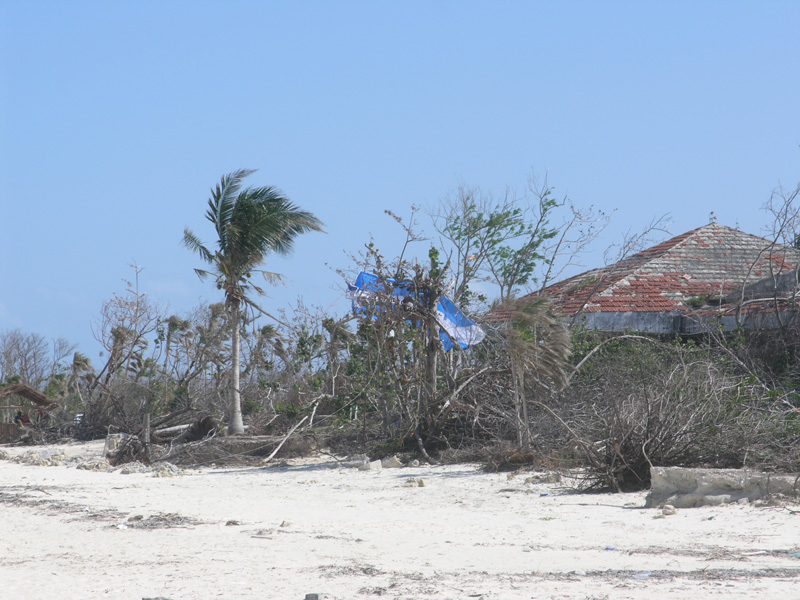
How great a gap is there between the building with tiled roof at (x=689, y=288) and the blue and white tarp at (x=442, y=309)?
228cm

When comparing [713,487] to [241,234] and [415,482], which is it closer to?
[415,482]

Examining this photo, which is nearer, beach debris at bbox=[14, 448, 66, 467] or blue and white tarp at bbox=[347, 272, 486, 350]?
blue and white tarp at bbox=[347, 272, 486, 350]

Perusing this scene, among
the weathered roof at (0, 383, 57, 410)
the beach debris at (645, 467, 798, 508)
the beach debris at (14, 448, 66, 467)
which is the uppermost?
the weathered roof at (0, 383, 57, 410)

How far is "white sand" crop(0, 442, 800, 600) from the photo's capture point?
4969mm

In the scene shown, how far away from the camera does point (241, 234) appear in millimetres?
17609

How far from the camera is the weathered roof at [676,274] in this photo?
18.3 metres

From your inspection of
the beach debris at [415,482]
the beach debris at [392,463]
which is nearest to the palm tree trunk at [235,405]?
the beach debris at [392,463]

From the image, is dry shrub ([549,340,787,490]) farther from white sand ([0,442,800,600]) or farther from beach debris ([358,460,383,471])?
beach debris ([358,460,383,471])

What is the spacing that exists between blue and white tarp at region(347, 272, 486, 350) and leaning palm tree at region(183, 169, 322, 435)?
4.20m

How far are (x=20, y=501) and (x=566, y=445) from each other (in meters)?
6.69

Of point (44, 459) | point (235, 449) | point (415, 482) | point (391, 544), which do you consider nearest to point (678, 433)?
point (415, 482)

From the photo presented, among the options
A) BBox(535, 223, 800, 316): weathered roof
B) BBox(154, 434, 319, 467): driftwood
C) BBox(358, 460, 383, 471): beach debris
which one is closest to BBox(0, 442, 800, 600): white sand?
BBox(358, 460, 383, 471): beach debris

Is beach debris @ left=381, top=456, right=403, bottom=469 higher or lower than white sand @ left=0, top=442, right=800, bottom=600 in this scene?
higher

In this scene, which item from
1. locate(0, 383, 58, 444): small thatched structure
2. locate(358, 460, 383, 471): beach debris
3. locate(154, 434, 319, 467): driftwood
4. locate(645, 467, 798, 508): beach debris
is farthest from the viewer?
locate(0, 383, 58, 444): small thatched structure
